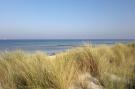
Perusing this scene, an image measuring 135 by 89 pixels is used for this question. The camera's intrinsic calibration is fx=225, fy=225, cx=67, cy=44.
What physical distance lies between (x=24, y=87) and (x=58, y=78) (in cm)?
60

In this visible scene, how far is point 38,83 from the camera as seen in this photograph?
11.9 ft

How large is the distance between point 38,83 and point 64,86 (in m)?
0.43

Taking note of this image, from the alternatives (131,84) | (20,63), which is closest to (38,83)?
(20,63)

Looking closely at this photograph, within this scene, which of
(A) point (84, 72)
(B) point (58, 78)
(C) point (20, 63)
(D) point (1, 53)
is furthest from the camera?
(D) point (1, 53)

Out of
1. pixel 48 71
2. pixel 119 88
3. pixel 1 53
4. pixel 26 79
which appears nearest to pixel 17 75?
pixel 26 79

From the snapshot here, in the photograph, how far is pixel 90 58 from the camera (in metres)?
5.26

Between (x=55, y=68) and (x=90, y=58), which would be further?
(x=90, y=58)

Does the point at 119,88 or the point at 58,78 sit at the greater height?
the point at 58,78

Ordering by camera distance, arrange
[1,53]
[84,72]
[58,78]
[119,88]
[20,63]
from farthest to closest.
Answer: [1,53], [84,72], [20,63], [119,88], [58,78]

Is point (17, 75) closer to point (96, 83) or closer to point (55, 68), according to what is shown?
point (55, 68)

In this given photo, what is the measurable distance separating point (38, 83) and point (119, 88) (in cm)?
145

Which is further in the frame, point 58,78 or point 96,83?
point 96,83

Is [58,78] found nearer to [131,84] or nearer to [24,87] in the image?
[24,87]

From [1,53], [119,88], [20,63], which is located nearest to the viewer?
[119,88]
